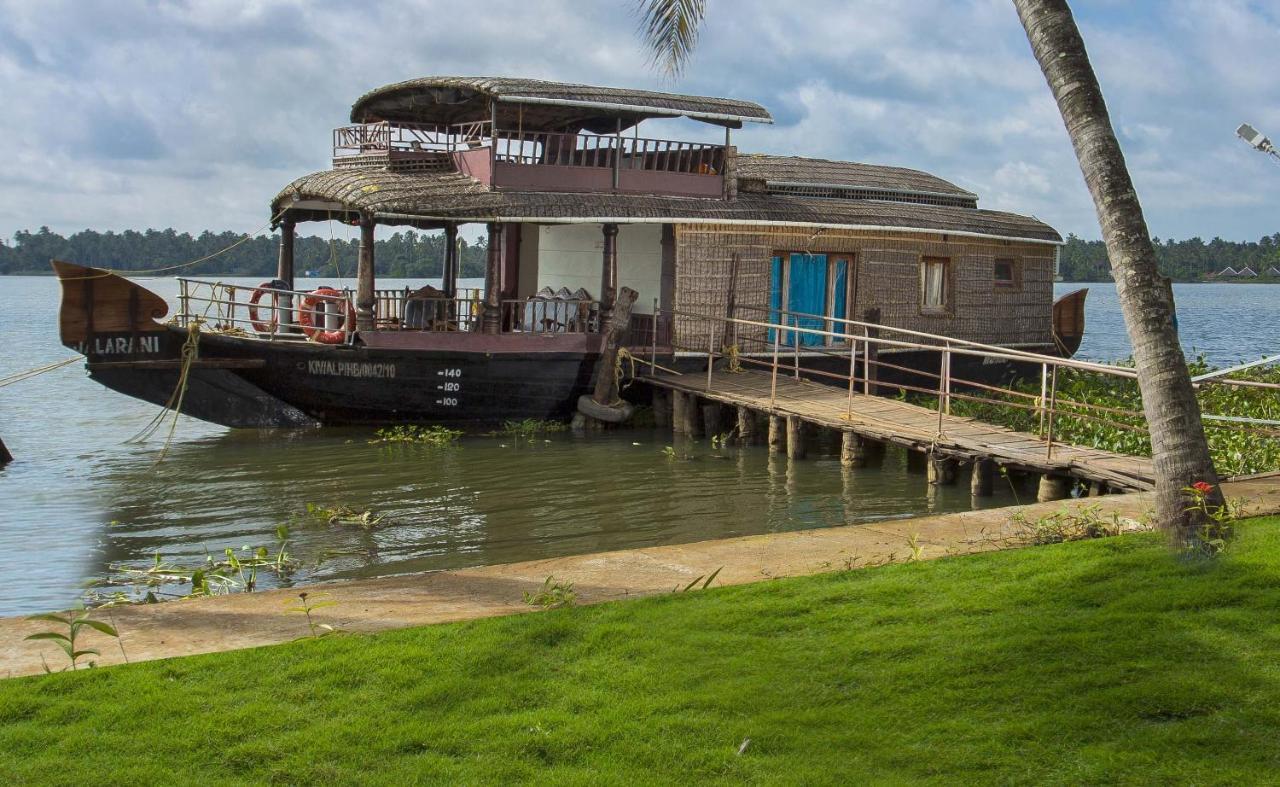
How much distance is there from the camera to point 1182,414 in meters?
6.75

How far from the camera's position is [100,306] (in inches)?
599

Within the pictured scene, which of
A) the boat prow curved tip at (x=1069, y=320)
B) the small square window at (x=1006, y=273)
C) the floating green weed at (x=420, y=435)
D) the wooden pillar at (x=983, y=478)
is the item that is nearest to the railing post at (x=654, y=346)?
the floating green weed at (x=420, y=435)

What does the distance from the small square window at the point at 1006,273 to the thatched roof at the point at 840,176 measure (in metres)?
1.85

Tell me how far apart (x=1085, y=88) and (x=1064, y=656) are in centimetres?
334

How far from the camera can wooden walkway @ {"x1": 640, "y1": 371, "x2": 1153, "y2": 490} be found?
1105 cm

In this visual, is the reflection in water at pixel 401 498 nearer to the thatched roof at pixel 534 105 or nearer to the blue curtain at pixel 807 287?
the blue curtain at pixel 807 287

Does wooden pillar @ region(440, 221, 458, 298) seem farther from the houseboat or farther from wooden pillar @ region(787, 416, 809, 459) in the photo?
wooden pillar @ region(787, 416, 809, 459)

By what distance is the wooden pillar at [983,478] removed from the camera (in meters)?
12.2

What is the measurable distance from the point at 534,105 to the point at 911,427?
6931 mm

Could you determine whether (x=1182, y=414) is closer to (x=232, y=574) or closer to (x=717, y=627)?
(x=717, y=627)

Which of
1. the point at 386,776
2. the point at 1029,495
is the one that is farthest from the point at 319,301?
the point at 386,776

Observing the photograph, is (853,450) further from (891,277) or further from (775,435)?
(891,277)

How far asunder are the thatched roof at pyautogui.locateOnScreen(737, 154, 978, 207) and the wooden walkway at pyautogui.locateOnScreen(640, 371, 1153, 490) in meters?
4.20

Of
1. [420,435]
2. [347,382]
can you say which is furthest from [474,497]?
[347,382]
